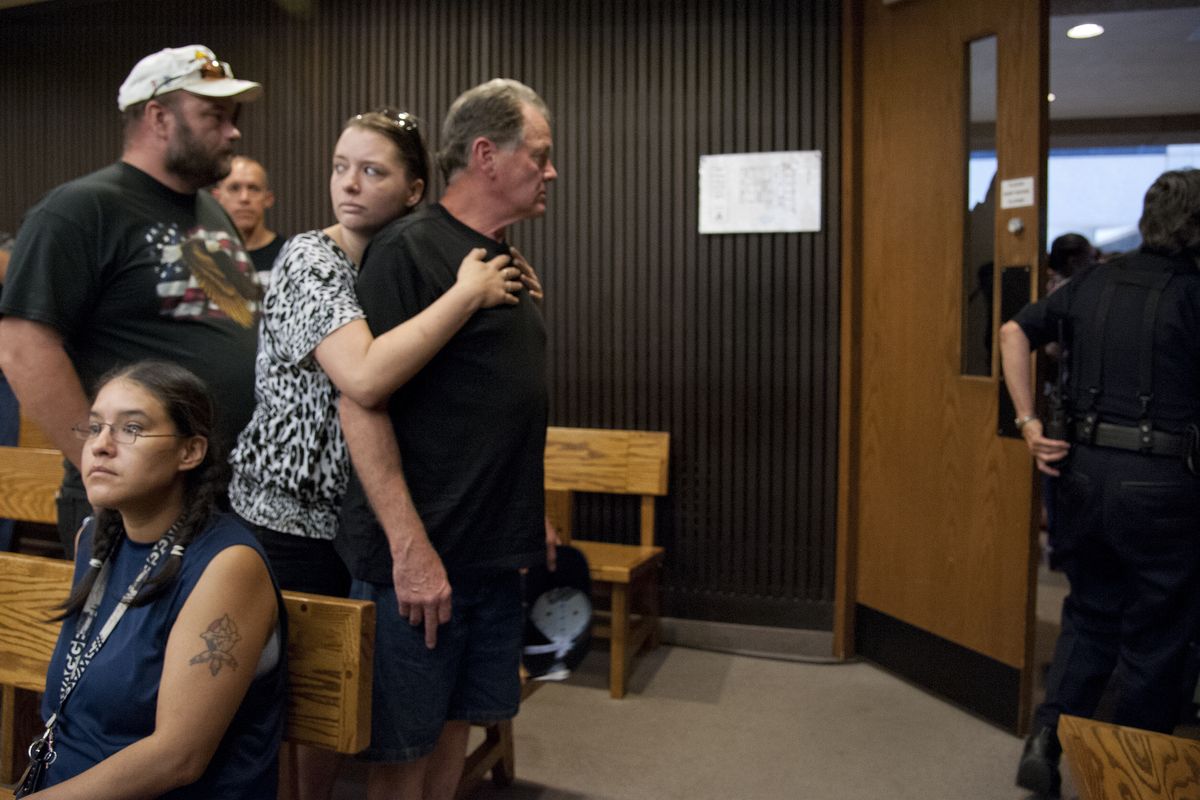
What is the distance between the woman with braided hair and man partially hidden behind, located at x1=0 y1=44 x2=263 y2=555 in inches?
12.9

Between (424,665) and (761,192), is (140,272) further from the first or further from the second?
(761,192)

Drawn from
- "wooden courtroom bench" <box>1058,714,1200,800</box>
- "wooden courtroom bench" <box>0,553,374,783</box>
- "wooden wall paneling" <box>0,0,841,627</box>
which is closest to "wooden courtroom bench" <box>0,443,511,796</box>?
"wooden courtroom bench" <box>0,553,374,783</box>

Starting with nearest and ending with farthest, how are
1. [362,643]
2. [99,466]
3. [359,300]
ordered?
[99,466], [362,643], [359,300]

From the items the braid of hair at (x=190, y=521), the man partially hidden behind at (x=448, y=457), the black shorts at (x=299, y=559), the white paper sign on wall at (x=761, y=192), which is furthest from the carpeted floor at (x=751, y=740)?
the white paper sign on wall at (x=761, y=192)

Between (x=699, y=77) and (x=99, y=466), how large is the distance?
3.05 metres

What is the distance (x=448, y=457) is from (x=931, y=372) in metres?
2.32

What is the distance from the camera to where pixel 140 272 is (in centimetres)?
205

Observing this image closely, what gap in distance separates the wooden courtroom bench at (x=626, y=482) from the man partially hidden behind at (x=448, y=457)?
1.95 meters

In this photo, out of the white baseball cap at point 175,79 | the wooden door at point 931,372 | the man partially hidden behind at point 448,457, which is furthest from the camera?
the wooden door at point 931,372

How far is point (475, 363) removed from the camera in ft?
5.91

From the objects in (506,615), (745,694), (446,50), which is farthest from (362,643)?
(446,50)

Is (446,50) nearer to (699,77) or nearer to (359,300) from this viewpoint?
(699,77)

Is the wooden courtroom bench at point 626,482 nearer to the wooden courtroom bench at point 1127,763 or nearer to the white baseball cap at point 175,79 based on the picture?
the white baseball cap at point 175,79

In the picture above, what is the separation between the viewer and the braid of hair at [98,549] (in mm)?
1636
